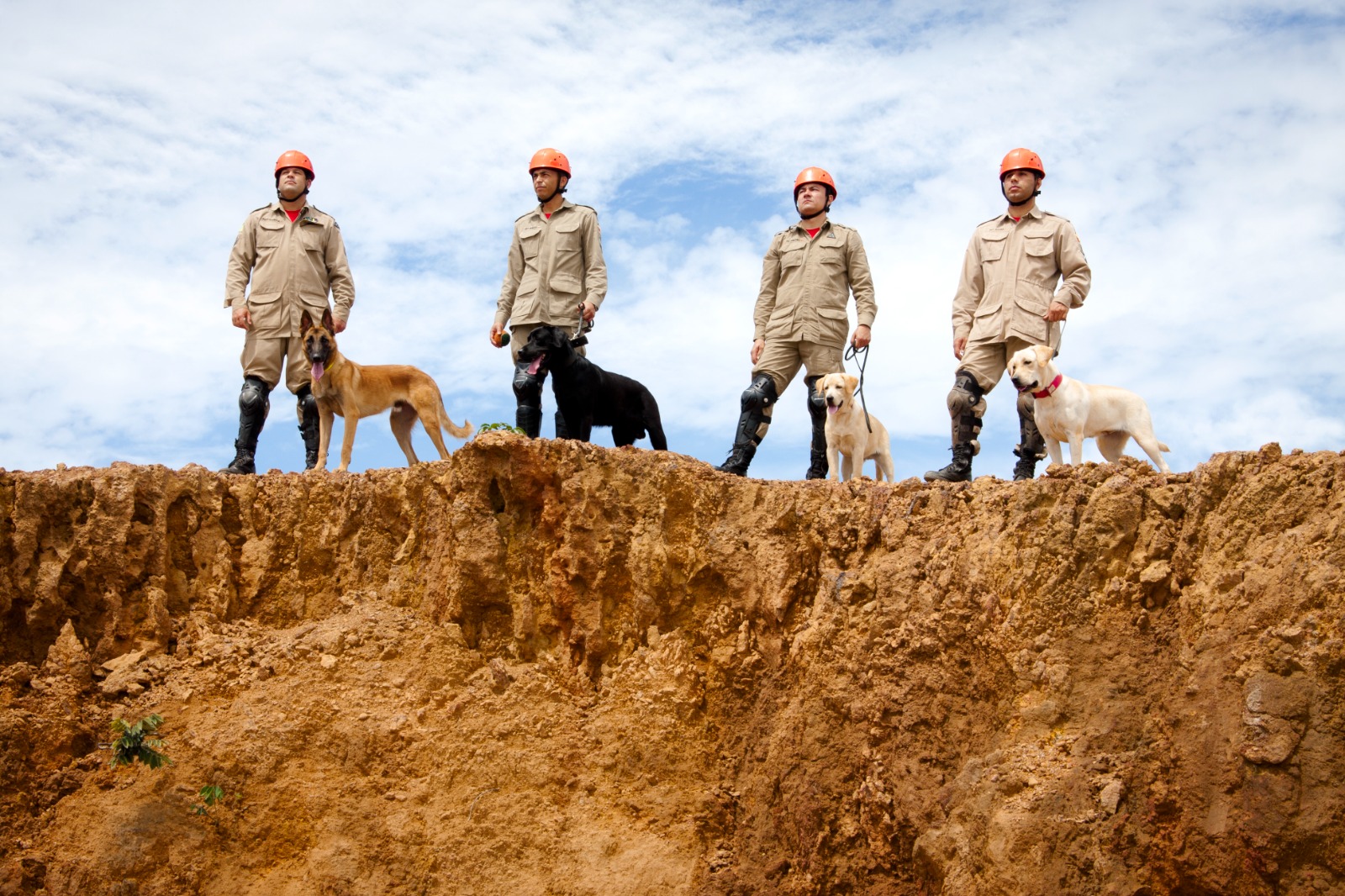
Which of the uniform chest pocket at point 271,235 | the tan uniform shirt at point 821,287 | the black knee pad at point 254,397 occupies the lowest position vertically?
the black knee pad at point 254,397

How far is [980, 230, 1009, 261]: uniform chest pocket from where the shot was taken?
1120cm

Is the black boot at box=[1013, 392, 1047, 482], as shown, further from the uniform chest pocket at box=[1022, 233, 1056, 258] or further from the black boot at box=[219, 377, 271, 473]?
the black boot at box=[219, 377, 271, 473]

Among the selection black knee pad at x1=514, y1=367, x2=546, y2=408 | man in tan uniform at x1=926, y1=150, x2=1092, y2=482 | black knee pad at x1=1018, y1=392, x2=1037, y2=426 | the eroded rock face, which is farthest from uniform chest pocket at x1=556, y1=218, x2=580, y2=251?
black knee pad at x1=1018, y1=392, x2=1037, y2=426

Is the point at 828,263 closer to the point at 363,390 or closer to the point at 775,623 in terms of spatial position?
the point at 775,623

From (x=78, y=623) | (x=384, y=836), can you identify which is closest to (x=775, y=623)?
(x=384, y=836)

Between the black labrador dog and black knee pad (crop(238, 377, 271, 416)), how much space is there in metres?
2.39

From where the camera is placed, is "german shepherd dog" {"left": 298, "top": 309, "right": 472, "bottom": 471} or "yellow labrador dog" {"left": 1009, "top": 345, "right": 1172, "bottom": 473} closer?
"yellow labrador dog" {"left": 1009, "top": 345, "right": 1172, "bottom": 473}

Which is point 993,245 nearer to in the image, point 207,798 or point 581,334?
point 581,334

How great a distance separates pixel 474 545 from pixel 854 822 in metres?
3.50

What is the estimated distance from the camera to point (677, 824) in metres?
9.79

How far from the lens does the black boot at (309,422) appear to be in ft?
41.0

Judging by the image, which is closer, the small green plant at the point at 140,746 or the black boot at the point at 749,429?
the small green plant at the point at 140,746

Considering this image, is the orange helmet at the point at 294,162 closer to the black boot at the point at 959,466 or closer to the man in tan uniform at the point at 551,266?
the man in tan uniform at the point at 551,266

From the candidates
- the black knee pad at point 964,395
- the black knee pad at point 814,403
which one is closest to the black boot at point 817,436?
the black knee pad at point 814,403
